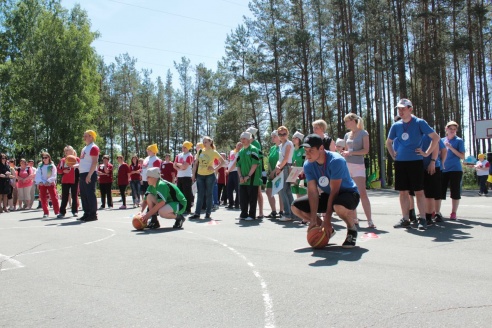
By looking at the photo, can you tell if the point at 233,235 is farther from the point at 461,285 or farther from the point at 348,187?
the point at 461,285

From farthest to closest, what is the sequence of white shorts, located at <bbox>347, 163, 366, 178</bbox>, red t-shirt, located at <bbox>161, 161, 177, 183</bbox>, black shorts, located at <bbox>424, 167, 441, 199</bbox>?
red t-shirt, located at <bbox>161, 161, 177, 183</bbox>, white shorts, located at <bbox>347, 163, 366, 178</bbox>, black shorts, located at <bbox>424, 167, 441, 199</bbox>

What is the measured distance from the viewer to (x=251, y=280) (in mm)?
5199

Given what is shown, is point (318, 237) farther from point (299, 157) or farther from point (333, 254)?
point (299, 157)

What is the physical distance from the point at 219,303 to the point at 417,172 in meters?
5.17

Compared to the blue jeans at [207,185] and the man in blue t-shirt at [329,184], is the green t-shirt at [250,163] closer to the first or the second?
the blue jeans at [207,185]

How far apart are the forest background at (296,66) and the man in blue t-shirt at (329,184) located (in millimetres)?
23282

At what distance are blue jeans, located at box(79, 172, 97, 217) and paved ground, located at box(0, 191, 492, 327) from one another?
3.35 meters

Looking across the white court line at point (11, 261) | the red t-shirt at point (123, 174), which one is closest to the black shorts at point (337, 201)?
the white court line at point (11, 261)

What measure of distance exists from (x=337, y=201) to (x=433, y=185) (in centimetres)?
297

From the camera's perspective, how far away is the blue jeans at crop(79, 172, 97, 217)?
12.2 meters

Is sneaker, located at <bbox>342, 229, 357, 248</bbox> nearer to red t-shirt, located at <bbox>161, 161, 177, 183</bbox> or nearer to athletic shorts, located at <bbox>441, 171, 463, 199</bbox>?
athletic shorts, located at <bbox>441, 171, 463, 199</bbox>

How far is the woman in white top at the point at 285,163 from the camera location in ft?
35.6

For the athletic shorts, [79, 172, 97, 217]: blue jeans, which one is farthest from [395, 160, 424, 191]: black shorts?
[79, 172, 97, 217]: blue jeans

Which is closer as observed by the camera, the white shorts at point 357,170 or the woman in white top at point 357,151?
the woman in white top at point 357,151
